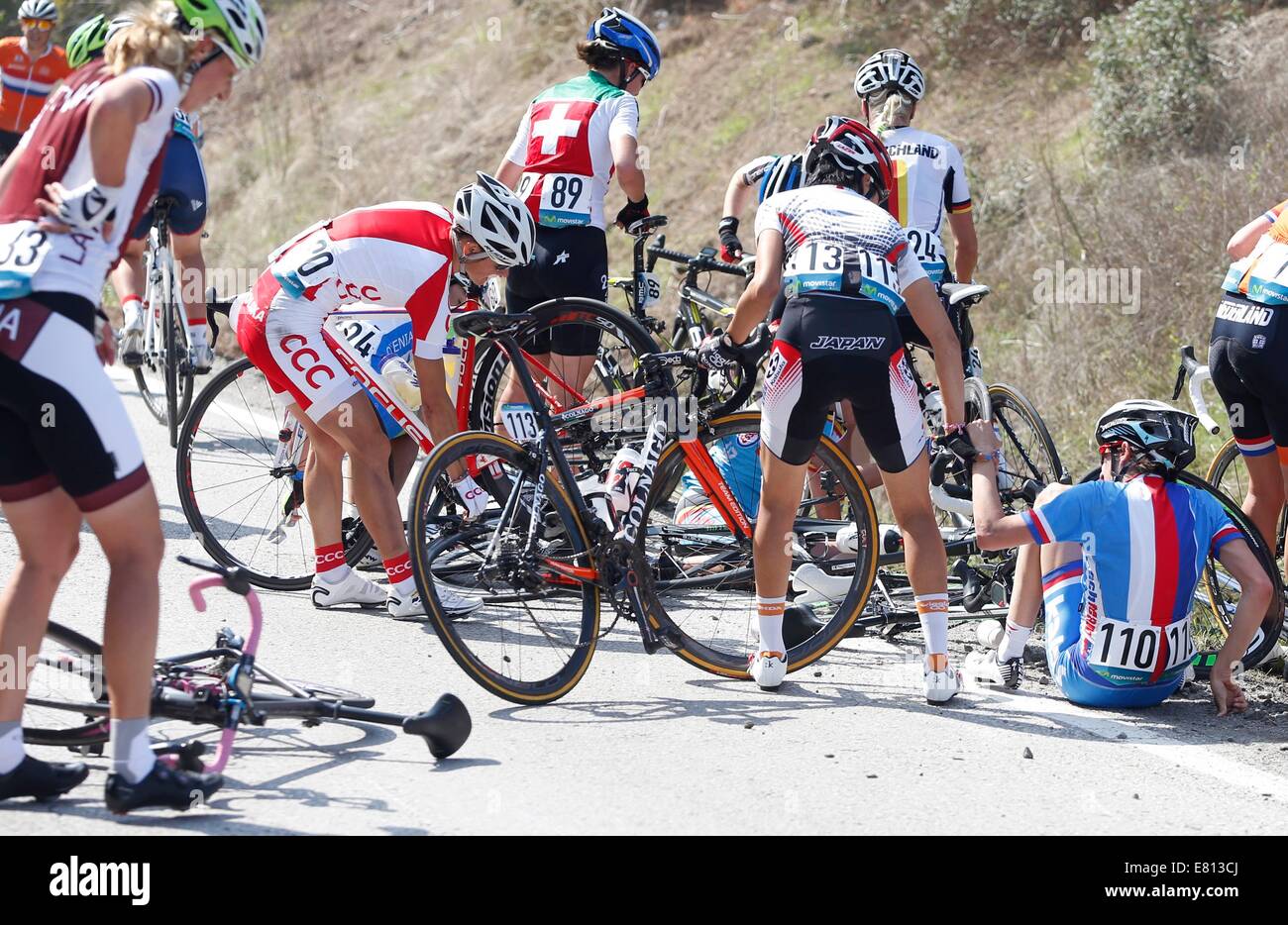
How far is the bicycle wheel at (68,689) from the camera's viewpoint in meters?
4.89

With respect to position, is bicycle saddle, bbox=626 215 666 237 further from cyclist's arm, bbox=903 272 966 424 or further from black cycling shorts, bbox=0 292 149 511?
black cycling shorts, bbox=0 292 149 511

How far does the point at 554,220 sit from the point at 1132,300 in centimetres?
511

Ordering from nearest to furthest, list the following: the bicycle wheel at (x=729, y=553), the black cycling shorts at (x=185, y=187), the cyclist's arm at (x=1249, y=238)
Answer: the bicycle wheel at (x=729, y=553), the cyclist's arm at (x=1249, y=238), the black cycling shorts at (x=185, y=187)

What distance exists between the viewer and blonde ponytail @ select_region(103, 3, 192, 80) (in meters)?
4.36

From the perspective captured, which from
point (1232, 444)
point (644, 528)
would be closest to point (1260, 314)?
point (1232, 444)

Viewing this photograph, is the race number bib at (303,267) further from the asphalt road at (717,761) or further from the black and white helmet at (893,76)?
the black and white helmet at (893,76)

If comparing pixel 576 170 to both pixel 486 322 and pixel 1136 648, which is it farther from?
pixel 1136 648

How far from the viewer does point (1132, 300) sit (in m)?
11.2

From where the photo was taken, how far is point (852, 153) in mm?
6117

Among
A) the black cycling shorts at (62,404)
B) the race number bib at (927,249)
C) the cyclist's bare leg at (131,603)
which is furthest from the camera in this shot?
the race number bib at (927,249)

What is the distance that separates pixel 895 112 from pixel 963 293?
1.11 metres

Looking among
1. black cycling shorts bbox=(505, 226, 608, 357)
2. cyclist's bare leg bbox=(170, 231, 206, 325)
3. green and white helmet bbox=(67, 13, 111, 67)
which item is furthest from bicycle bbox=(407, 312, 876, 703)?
green and white helmet bbox=(67, 13, 111, 67)

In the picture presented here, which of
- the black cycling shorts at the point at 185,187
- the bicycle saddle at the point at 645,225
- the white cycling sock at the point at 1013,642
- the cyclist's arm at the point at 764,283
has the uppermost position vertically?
the black cycling shorts at the point at 185,187

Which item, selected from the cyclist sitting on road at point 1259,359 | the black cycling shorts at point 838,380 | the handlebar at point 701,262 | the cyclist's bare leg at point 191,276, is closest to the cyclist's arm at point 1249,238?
the cyclist sitting on road at point 1259,359
